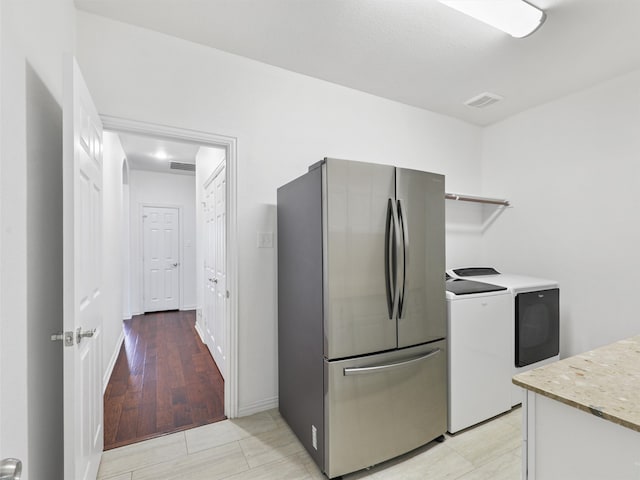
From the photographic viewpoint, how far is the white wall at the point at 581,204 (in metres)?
2.51

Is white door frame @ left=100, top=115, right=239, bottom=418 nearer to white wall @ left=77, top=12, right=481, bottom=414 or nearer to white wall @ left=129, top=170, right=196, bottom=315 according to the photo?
white wall @ left=77, top=12, right=481, bottom=414

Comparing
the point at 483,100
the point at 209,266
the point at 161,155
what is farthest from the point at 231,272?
the point at 161,155

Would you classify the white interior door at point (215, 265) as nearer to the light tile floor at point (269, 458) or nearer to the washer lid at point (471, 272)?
the light tile floor at point (269, 458)

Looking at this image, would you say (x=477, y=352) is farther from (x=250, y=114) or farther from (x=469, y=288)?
(x=250, y=114)

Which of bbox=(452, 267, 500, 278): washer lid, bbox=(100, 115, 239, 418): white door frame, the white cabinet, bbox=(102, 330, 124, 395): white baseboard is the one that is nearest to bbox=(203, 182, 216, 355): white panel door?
bbox=(102, 330, 124, 395): white baseboard

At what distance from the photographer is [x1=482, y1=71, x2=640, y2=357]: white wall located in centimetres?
251

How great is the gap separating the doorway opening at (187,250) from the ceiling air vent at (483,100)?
234 centimetres

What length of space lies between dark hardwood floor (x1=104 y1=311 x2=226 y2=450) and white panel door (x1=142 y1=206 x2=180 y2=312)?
154cm

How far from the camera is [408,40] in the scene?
209cm

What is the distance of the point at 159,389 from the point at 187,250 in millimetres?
3899

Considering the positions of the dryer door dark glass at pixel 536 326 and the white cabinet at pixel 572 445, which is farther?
the dryer door dark glass at pixel 536 326

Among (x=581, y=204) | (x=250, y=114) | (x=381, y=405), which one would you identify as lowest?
(x=381, y=405)

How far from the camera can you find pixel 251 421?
223 cm

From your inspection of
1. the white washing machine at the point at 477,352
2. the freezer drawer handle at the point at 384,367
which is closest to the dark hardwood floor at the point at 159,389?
the freezer drawer handle at the point at 384,367
